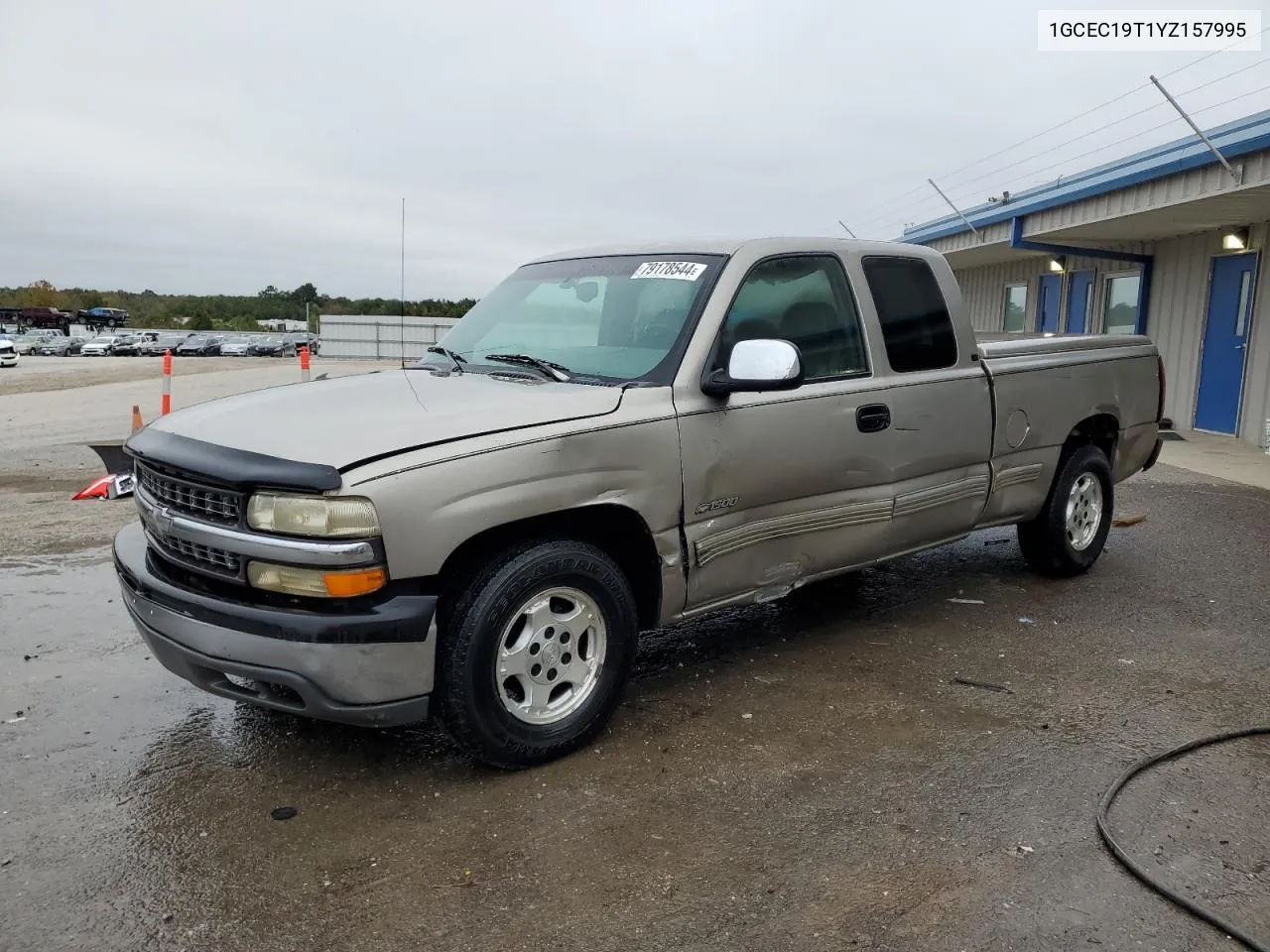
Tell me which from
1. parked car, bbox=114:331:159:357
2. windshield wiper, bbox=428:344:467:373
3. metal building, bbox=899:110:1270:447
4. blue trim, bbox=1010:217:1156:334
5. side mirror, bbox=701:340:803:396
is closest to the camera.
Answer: side mirror, bbox=701:340:803:396

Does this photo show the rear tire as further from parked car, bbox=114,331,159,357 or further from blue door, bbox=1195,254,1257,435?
parked car, bbox=114,331,159,357

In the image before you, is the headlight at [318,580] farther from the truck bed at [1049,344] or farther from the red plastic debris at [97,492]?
the red plastic debris at [97,492]

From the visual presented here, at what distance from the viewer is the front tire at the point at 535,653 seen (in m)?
3.16

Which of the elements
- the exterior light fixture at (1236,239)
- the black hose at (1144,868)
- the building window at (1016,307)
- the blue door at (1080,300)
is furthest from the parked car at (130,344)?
the black hose at (1144,868)

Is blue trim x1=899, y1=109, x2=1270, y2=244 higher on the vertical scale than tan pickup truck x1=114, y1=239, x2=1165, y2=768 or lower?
higher

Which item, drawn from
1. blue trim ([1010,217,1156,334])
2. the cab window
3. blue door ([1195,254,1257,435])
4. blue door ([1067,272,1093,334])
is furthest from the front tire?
blue door ([1067,272,1093,334])

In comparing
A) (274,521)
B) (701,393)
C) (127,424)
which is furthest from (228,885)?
(127,424)

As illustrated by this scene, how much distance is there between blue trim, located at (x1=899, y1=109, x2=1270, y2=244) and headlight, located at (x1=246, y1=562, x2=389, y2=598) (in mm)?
10144

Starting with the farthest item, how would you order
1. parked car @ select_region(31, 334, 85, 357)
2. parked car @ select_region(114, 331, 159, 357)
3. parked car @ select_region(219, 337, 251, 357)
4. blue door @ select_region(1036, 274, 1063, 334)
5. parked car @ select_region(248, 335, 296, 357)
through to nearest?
parked car @ select_region(248, 335, 296, 357)
parked car @ select_region(219, 337, 251, 357)
parked car @ select_region(114, 331, 159, 357)
parked car @ select_region(31, 334, 85, 357)
blue door @ select_region(1036, 274, 1063, 334)

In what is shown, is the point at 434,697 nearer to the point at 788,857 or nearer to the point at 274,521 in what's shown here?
the point at 274,521

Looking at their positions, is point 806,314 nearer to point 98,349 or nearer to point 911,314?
point 911,314

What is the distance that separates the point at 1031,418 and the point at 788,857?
10.8ft

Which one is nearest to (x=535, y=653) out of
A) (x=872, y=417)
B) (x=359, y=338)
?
(x=872, y=417)

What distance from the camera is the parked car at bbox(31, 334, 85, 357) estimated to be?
55781 mm
